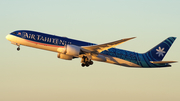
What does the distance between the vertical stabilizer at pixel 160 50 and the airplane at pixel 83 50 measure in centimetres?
71

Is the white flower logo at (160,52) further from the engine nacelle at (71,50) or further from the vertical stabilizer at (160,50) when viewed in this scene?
the engine nacelle at (71,50)

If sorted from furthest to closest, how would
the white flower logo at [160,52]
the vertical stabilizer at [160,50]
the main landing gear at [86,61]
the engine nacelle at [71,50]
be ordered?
the white flower logo at [160,52] < the vertical stabilizer at [160,50] < the main landing gear at [86,61] < the engine nacelle at [71,50]

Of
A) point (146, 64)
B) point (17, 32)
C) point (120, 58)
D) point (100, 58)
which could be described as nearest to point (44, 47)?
point (17, 32)

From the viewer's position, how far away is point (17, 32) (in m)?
52.8

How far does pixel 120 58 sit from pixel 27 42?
17.0 meters

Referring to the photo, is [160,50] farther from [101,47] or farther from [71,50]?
[71,50]

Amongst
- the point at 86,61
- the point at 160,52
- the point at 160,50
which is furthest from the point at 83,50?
the point at 160,50

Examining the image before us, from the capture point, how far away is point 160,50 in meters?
58.0

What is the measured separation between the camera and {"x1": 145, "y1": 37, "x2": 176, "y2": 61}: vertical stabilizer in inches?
2253

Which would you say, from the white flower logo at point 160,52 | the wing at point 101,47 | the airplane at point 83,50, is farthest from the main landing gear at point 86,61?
the white flower logo at point 160,52

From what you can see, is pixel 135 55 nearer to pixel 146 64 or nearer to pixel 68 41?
pixel 146 64

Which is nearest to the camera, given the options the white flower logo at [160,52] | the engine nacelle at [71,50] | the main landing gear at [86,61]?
the engine nacelle at [71,50]

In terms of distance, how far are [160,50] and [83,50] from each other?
16.7 m

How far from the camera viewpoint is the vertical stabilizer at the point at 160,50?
57219 millimetres
